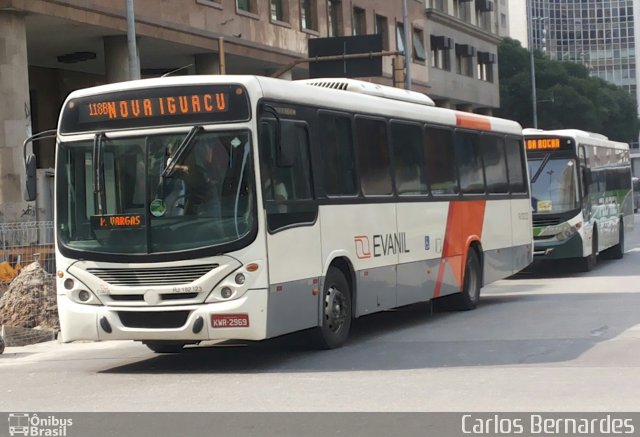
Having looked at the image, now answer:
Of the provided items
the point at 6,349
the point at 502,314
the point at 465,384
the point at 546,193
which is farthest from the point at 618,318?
the point at 546,193

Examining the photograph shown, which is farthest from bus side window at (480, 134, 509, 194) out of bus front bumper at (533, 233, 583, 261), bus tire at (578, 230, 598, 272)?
bus tire at (578, 230, 598, 272)

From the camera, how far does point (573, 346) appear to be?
12969mm

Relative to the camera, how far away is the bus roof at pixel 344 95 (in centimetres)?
1218

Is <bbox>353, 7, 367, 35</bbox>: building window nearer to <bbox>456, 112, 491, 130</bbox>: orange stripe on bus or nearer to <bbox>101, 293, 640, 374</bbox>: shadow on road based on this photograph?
<bbox>456, 112, 491, 130</bbox>: orange stripe on bus

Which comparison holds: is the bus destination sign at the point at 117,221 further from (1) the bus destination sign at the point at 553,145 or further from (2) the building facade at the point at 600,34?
(2) the building facade at the point at 600,34

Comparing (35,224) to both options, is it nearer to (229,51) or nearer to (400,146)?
(400,146)

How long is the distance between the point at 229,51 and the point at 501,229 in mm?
18679

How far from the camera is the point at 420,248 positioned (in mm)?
16203

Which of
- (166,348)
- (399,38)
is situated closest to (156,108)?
(166,348)

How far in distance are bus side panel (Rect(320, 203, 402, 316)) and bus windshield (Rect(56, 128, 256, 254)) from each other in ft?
5.24

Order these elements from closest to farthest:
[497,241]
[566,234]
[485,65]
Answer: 1. [497,241]
2. [566,234]
3. [485,65]

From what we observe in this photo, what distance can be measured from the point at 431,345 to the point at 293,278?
2.13m

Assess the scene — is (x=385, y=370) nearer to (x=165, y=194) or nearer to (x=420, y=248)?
(x=165, y=194)
